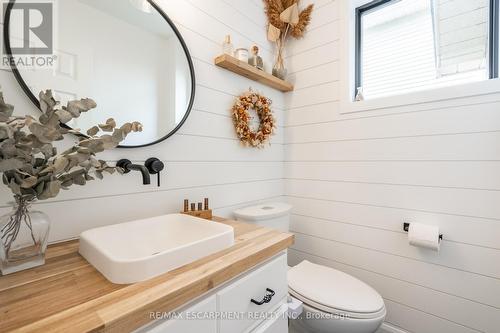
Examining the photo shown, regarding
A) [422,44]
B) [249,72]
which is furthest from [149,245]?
[422,44]

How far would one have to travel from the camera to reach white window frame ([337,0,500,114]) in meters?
1.19

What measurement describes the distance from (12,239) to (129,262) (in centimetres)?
37

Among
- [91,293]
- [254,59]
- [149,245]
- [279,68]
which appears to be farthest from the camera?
[279,68]

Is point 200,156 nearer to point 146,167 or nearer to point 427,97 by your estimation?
point 146,167

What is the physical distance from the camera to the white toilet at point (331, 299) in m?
1.05

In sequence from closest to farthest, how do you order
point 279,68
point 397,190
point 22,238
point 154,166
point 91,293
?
point 91,293, point 22,238, point 154,166, point 397,190, point 279,68

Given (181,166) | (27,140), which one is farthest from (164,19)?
(27,140)

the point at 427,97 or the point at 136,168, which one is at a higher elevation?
the point at 427,97

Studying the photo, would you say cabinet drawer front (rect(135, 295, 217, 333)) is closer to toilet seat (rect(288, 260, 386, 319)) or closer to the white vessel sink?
the white vessel sink

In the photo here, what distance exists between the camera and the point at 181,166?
124 cm

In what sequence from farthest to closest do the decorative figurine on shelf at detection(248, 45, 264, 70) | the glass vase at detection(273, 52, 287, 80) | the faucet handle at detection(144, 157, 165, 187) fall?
the glass vase at detection(273, 52, 287, 80) → the decorative figurine on shelf at detection(248, 45, 264, 70) → the faucet handle at detection(144, 157, 165, 187)

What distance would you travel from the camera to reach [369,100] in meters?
1.50

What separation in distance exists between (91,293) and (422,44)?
6.73 ft

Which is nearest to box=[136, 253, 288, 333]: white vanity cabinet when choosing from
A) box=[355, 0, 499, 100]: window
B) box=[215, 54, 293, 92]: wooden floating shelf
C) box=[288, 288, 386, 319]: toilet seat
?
box=[288, 288, 386, 319]: toilet seat
